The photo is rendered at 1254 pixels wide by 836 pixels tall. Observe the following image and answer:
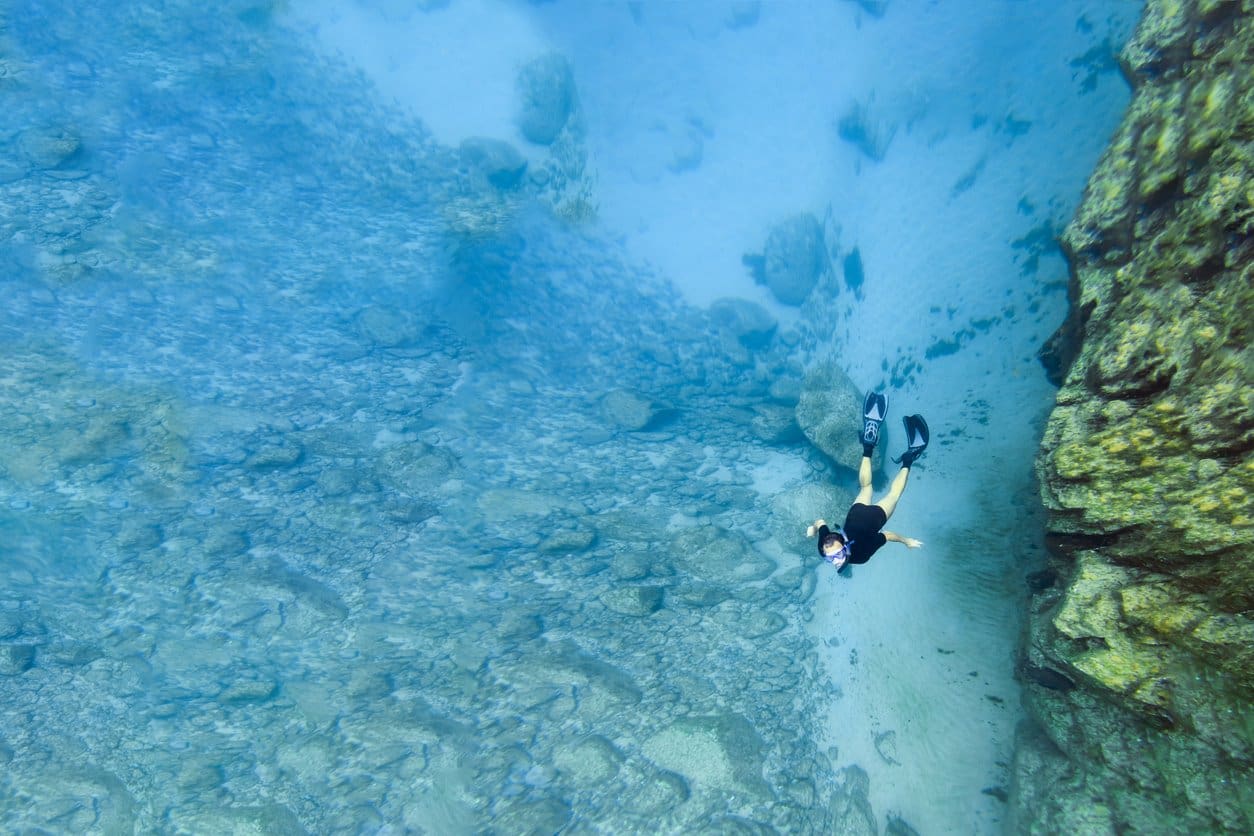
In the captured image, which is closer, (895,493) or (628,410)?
(895,493)

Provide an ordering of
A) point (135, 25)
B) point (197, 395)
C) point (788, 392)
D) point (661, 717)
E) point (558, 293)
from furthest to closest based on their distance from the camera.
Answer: point (135, 25) → point (558, 293) → point (788, 392) → point (197, 395) → point (661, 717)

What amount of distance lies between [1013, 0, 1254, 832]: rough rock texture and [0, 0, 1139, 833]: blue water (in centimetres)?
170

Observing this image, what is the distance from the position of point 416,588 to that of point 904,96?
1597 centimetres

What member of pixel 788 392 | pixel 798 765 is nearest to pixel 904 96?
pixel 788 392

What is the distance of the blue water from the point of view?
782cm

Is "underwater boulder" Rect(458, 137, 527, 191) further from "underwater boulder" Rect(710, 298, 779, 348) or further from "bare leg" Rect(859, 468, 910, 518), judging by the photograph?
"bare leg" Rect(859, 468, 910, 518)

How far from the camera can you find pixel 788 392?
42.6ft

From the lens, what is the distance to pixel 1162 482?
409 cm

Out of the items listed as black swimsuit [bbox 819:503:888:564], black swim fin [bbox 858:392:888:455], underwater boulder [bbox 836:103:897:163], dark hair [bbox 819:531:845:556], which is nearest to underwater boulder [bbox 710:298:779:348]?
underwater boulder [bbox 836:103:897:163]

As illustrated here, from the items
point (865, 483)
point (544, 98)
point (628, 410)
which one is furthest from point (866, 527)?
point (544, 98)

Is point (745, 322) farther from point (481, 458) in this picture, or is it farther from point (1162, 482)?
point (1162, 482)

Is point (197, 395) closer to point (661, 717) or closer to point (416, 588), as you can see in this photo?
point (416, 588)

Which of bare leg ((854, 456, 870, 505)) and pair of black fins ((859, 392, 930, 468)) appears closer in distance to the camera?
bare leg ((854, 456, 870, 505))

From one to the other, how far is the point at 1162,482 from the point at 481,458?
11.0 meters
